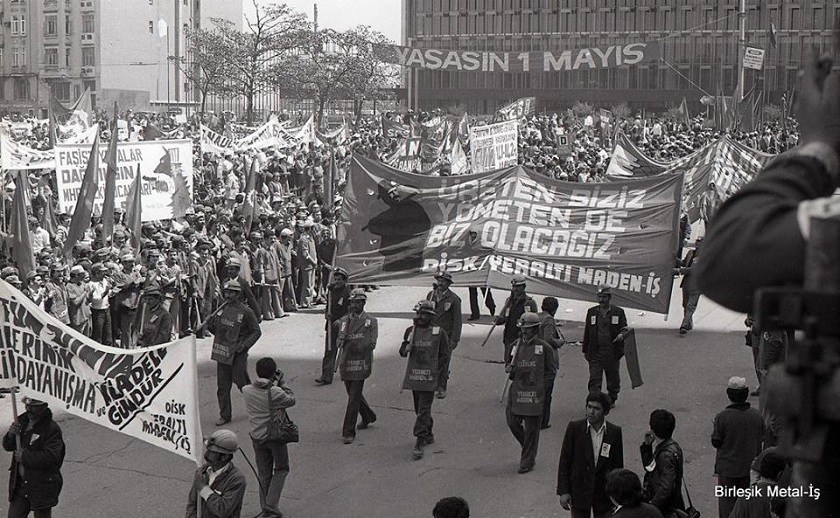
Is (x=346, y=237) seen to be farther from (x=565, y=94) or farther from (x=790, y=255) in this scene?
(x=565, y=94)

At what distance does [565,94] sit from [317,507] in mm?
81049

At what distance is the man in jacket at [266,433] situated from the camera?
388 inches

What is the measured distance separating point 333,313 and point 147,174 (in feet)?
23.3

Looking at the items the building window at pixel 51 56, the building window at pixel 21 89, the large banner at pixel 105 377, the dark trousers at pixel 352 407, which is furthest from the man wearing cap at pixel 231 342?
the building window at pixel 21 89

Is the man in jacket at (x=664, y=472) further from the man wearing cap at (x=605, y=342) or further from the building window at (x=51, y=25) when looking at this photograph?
the building window at (x=51, y=25)

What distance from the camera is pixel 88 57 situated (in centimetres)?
8275

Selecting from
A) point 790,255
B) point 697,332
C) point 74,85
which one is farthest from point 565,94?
point 790,255

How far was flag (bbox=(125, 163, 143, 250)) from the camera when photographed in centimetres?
1883

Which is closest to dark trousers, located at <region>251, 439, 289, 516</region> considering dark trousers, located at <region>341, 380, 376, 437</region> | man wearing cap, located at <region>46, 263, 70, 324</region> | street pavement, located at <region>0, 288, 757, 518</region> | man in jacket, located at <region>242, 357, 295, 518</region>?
man in jacket, located at <region>242, 357, 295, 518</region>

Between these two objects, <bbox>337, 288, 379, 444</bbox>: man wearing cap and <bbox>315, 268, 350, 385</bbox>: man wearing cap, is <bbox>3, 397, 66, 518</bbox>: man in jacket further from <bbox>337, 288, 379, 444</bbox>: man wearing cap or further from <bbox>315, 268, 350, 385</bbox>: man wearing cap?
<bbox>315, 268, 350, 385</bbox>: man wearing cap

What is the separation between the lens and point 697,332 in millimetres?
17750

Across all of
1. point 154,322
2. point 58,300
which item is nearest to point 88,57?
point 58,300

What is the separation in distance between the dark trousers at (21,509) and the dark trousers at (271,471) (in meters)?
1.81

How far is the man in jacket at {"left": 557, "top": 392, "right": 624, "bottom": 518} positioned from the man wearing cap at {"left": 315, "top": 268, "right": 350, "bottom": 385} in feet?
20.7
